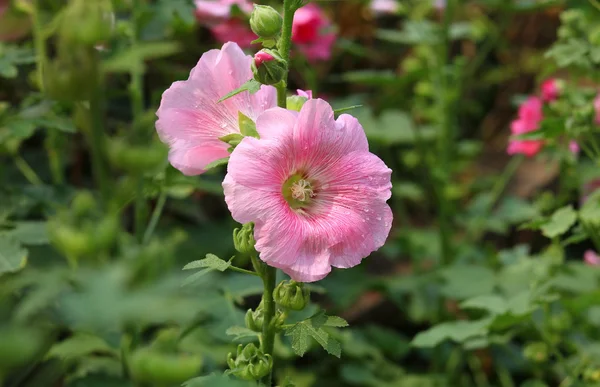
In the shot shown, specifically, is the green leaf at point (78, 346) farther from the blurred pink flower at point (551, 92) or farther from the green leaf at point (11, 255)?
the blurred pink flower at point (551, 92)

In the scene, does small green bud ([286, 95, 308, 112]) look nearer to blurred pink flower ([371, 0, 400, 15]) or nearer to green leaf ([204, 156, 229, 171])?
green leaf ([204, 156, 229, 171])

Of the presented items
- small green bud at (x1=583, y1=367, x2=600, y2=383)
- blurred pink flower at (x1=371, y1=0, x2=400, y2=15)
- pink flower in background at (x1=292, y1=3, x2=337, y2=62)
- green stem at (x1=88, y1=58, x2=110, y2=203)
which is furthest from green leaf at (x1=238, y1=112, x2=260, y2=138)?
blurred pink flower at (x1=371, y1=0, x2=400, y2=15)

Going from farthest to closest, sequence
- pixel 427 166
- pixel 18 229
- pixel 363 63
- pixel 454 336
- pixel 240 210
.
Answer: pixel 363 63 < pixel 427 166 < pixel 454 336 < pixel 18 229 < pixel 240 210

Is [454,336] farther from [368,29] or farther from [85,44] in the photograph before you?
[368,29]

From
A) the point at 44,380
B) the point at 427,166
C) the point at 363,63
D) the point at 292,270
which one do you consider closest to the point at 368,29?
the point at 363,63

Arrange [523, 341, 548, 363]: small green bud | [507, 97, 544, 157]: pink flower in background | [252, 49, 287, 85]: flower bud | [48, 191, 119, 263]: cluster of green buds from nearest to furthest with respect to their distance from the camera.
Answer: [48, 191, 119, 263]: cluster of green buds → [252, 49, 287, 85]: flower bud → [523, 341, 548, 363]: small green bud → [507, 97, 544, 157]: pink flower in background

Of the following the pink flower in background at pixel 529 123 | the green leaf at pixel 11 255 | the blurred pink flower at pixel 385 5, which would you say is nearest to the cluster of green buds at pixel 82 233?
the green leaf at pixel 11 255
